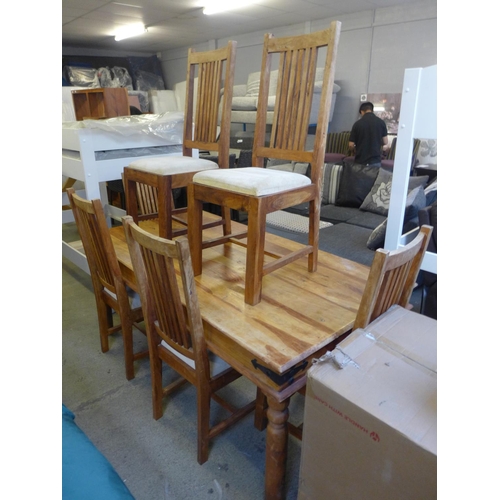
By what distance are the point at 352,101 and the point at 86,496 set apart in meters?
5.78

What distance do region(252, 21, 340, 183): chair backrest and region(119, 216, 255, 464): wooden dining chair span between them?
75 cm

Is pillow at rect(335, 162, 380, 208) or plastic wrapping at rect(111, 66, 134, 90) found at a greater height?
plastic wrapping at rect(111, 66, 134, 90)

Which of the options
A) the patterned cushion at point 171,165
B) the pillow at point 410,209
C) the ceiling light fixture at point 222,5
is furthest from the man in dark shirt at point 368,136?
the patterned cushion at point 171,165

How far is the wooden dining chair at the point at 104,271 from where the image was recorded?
1.60 m

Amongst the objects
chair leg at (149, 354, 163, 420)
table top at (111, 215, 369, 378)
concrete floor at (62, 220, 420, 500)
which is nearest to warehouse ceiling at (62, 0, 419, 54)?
table top at (111, 215, 369, 378)

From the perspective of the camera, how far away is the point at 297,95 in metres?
1.63

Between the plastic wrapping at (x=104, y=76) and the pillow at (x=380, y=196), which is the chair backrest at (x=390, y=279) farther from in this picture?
the plastic wrapping at (x=104, y=76)

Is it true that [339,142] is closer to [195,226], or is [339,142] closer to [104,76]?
[195,226]

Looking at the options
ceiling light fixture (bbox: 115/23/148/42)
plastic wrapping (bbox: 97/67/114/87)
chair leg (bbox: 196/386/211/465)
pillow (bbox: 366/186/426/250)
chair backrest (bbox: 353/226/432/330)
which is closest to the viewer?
chair backrest (bbox: 353/226/432/330)

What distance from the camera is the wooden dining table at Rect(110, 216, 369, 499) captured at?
1134mm

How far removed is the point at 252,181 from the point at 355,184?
7.52 ft

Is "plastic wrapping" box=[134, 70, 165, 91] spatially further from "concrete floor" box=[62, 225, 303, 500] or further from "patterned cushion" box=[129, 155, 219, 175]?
"concrete floor" box=[62, 225, 303, 500]

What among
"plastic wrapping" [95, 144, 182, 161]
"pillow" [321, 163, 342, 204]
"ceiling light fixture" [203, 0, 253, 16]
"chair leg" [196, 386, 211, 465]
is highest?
"ceiling light fixture" [203, 0, 253, 16]
